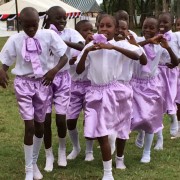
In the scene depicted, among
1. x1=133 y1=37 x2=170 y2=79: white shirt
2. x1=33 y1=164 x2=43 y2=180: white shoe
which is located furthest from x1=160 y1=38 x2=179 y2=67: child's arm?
x1=33 y1=164 x2=43 y2=180: white shoe

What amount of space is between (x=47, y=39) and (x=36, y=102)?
2.16 ft

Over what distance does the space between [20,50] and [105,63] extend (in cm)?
87

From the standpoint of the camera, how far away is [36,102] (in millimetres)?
4918

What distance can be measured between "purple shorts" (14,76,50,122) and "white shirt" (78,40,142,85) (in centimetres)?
53

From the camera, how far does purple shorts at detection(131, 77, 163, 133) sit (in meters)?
5.61

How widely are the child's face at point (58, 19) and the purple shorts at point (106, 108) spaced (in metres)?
0.89

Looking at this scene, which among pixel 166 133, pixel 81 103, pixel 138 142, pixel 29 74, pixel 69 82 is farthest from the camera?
pixel 166 133

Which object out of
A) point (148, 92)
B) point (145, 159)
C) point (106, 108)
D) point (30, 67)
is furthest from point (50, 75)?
point (145, 159)

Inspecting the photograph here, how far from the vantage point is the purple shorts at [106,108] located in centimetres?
485

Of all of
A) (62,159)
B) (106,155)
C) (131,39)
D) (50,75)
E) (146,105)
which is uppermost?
(131,39)

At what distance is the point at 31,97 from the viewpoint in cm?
484

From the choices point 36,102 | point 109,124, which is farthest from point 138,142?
point 36,102

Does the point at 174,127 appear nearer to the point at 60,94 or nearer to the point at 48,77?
the point at 60,94

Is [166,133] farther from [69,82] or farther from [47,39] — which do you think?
[47,39]
